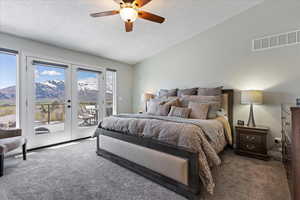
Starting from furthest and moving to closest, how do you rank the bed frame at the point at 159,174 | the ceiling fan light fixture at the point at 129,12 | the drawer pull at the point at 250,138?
1. the drawer pull at the point at 250,138
2. the ceiling fan light fixture at the point at 129,12
3. the bed frame at the point at 159,174

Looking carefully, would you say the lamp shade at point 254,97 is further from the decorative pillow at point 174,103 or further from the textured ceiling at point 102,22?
the textured ceiling at point 102,22

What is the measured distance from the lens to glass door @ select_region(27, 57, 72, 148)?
3266mm

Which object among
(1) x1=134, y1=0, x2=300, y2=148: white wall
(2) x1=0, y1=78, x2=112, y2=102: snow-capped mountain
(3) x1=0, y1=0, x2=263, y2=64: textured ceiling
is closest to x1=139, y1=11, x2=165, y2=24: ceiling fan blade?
(3) x1=0, y1=0, x2=263, y2=64: textured ceiling

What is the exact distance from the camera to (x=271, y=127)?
2.93 meters

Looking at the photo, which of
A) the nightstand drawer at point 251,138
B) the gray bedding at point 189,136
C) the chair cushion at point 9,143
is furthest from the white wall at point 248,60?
the chair cushion at point 9,143

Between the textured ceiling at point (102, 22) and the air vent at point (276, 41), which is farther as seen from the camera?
the air vent at point (276, 41)

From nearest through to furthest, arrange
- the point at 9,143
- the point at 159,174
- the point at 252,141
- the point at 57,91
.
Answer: the point at 159,174 → the point at 9,143 → the point at 252,141 → the point at 57,91

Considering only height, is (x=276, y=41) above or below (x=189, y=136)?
above

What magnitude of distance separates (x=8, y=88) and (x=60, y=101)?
1010mm

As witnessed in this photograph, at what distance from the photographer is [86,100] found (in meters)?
4.26

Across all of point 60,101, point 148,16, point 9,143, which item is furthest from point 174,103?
point 9,143

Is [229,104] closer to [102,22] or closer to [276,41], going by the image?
[276,41]

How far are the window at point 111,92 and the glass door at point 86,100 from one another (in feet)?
1.04

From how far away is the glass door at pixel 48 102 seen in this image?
129 inches
